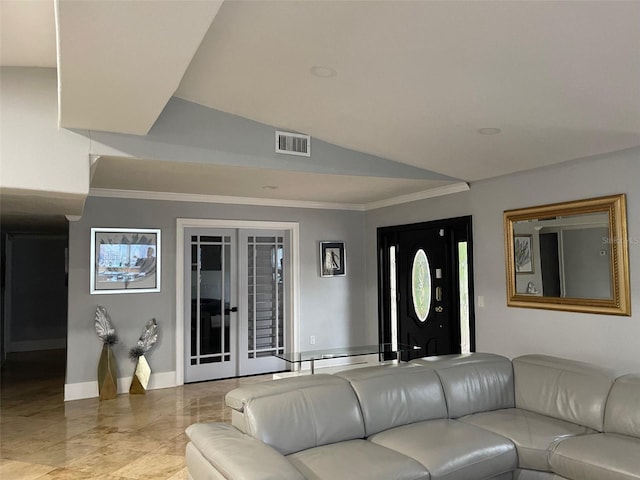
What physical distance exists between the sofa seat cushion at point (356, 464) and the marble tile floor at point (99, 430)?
4.22ft

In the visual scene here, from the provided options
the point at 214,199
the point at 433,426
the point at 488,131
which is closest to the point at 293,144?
the point at 488,131

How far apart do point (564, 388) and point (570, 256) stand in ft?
4.71

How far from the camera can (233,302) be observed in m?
6.18

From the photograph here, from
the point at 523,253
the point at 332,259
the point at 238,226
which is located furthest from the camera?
the point at 332,259

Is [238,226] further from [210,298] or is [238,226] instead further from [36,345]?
[36,345]

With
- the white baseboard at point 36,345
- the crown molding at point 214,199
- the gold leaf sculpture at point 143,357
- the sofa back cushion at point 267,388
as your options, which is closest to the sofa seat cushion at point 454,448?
the sofa back cushion at point 267,388

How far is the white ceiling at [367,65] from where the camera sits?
2207 millimetres

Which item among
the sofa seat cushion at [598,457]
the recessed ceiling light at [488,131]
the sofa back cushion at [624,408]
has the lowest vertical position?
the sofa seat cushion at [598,457]

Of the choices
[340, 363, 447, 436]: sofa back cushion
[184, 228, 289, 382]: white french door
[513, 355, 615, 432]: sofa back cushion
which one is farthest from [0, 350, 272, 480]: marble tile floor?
[513, 355, 615, 432]: sofa back cushion

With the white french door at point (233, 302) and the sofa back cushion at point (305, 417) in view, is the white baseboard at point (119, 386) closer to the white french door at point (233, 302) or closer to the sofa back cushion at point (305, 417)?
the white french door at point (233, 302)

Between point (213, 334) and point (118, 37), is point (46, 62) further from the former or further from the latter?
point (213, 334)

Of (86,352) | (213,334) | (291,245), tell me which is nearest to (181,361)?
(213,334)

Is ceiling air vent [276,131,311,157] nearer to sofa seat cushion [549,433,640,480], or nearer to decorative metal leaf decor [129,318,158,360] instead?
decorative metal leaf decor [129,318,158,360]

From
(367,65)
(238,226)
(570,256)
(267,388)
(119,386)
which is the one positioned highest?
(367,65)
